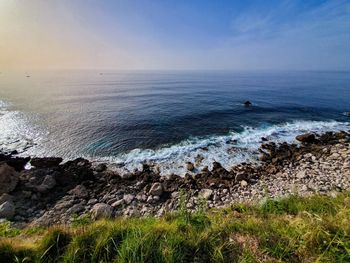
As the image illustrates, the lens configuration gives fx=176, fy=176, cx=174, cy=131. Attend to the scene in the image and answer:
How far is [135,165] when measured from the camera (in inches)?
555

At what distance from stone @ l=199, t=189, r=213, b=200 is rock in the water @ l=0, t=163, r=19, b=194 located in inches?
437

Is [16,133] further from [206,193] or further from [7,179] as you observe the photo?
[206,193]

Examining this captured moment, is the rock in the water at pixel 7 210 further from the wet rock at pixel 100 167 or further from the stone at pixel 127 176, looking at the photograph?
the stone at pixel 127 176

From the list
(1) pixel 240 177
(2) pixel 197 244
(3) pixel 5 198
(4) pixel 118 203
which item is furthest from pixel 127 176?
(2) pixel 197 244

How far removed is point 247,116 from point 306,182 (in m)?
16.0

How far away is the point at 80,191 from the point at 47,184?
7.20 feet

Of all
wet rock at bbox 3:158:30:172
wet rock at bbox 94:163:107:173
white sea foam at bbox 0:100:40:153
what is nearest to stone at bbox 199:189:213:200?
wet rock at bbox 94:163:107:173

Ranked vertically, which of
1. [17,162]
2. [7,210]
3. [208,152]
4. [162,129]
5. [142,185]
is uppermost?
[162,129]

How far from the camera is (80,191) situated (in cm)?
1062

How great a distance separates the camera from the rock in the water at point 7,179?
33.6 ft

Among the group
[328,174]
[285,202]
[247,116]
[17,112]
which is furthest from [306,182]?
[17,112]

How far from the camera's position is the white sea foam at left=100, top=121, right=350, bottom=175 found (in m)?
14.0

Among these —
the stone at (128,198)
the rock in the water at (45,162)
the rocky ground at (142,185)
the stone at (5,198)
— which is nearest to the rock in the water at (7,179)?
the rocky ground at (142,185)

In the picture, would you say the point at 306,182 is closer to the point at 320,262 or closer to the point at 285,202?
the point at 285,202
